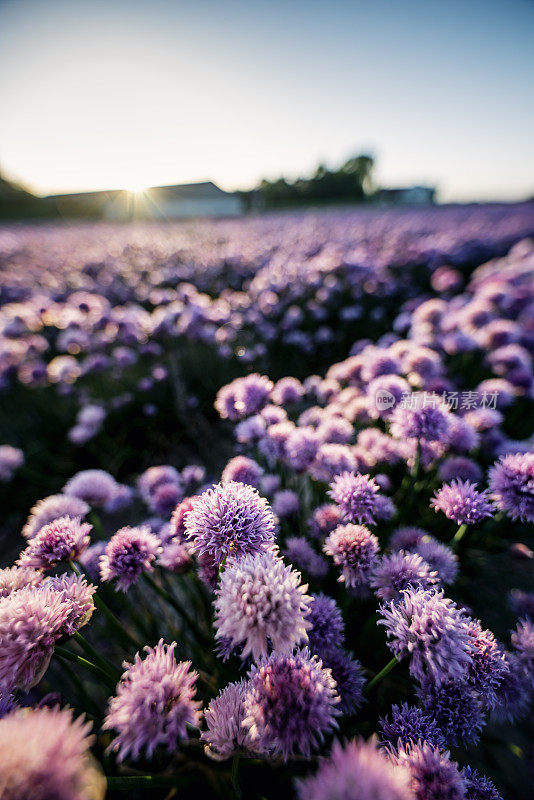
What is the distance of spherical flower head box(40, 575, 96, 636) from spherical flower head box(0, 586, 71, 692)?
0.03 m

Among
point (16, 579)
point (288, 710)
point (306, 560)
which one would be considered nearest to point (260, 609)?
point (288, 710)

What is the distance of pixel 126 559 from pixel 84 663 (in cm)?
25

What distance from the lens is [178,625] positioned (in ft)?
6.77

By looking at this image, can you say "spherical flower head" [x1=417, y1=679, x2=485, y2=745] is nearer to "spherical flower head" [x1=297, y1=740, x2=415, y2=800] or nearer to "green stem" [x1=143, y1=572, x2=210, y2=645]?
"spherical flower head" [x1=297, y1=740, x2=415, y2=800]

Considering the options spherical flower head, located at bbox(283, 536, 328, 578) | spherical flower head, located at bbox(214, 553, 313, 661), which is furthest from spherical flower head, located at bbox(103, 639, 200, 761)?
spherical flower head, located at bbox(283, 536, 328, 578)

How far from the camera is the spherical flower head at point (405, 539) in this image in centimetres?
129

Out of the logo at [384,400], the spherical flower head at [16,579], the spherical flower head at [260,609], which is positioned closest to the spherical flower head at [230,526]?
the spherical flower head at [260,609]

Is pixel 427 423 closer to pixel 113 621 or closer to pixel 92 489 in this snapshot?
pixel 113 621

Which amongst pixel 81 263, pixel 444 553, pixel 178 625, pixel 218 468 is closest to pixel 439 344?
pixel 444 553

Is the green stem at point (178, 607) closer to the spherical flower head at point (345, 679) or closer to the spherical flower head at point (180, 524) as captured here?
the spherical flower head at point (180, 524)

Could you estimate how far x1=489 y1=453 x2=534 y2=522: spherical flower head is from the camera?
1.12 metres

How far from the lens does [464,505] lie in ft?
3.74

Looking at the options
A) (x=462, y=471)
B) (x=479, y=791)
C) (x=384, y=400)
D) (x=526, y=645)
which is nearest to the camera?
(x=479, y=791)

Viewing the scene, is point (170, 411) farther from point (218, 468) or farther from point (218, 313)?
point (218, 313)
